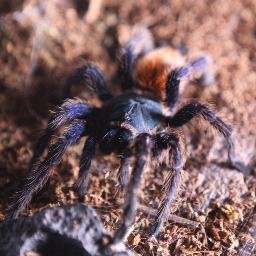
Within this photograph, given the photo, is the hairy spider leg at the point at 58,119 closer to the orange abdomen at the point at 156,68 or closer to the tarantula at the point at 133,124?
the tarantula at the point at 133,124

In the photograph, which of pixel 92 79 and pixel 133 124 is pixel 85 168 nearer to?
pixel 133 124

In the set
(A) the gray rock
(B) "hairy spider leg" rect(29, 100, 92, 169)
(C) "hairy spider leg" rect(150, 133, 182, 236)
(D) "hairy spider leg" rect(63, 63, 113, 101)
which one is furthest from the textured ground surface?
(A) the gray rock

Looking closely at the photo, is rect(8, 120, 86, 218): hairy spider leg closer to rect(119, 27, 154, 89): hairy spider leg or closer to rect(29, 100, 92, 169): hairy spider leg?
rect(29, 100, 92, 169): hairy spider leg

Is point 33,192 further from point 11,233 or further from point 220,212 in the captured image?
point 220,212

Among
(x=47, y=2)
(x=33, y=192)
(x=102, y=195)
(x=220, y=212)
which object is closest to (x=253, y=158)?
(x=220, y=212)

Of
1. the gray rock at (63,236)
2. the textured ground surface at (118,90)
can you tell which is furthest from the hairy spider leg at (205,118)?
the gray rock at (63,236)

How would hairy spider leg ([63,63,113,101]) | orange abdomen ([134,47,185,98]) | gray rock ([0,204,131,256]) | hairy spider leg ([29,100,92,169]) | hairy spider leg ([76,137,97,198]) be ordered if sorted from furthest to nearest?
1. orange abdomen ([134,47,185,98])
2. hairy spider leg ([63,63,113,101])
3. hairy spider leg ([29,100,92,169])
4. hairy spider leg ([76,137,97,198])
5. gray rock ([0,204,131,256])
